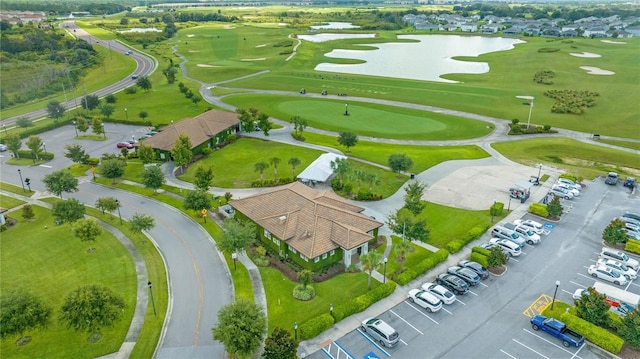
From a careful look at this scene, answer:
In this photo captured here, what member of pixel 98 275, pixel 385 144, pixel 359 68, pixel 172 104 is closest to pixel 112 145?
pixel 172 104

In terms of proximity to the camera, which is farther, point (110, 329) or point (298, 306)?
point (298, 306)

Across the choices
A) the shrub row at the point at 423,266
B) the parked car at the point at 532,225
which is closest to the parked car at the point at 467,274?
the shrub row at the point at 423,266

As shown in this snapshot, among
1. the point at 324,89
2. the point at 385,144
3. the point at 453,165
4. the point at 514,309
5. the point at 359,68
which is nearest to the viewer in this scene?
the point at 514,309

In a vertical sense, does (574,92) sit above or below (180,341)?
above

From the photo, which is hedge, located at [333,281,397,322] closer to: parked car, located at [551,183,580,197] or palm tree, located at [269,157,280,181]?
palm tree, located at [269,157,280,181]

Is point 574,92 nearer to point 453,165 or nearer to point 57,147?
point 453,165

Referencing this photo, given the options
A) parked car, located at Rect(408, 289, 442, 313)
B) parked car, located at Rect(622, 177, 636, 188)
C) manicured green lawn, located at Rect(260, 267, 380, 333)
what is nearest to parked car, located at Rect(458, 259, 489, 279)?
parked car, located at Rect(408, 289, 442, 313)

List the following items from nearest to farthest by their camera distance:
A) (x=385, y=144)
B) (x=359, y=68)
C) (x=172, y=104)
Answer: (x=385, y=144) → (x=172, y=104) → (x=359, y=68)
